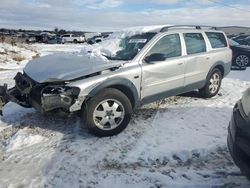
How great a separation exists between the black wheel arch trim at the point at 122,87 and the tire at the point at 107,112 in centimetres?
7

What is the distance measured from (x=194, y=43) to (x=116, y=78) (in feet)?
8.13

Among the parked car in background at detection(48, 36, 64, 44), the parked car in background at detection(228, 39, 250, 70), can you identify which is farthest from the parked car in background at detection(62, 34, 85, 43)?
the parked car in background at detection(228, 39, 250, 70)

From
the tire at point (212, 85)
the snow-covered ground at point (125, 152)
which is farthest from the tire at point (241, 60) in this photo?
the snow-covered ground at point (125, 152)

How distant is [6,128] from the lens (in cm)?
553

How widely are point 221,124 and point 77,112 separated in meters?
2.56

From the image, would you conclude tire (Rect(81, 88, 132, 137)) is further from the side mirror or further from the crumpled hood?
the side mirror

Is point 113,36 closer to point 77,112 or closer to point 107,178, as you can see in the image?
point 77,112

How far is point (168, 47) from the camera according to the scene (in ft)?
19.8

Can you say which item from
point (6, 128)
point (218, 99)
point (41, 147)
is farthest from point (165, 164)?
point (218, 99)

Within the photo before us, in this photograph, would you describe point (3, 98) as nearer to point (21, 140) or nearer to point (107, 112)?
point (21, 140)

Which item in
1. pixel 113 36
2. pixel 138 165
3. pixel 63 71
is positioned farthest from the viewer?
pixel 113 36

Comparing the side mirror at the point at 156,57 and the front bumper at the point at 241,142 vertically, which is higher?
the side mirror at the point at 156,57

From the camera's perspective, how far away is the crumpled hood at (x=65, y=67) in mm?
4805

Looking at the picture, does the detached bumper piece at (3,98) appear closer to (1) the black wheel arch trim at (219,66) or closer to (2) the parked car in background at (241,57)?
(1) the black wheel arch trim at (219,66)
